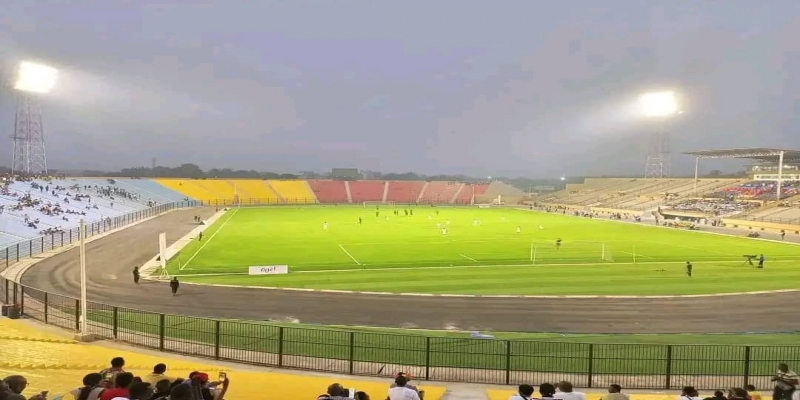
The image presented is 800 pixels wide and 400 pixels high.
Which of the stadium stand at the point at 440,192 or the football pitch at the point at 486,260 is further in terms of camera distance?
the stadium stand at the point at 440,192

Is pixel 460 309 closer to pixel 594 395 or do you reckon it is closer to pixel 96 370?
pixel 594 395

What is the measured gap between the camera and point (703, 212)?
7981cm

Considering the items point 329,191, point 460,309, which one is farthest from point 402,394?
point 329,191

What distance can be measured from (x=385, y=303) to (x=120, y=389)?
54.5ft

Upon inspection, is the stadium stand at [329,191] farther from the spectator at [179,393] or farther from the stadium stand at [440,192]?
the spectator at [179,393]

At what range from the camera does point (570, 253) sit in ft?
133

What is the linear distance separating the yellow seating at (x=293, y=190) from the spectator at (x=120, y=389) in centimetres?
12067

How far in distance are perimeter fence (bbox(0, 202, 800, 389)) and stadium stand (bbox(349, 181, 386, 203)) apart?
121832 millimetres

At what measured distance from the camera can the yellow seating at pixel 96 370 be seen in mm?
10156

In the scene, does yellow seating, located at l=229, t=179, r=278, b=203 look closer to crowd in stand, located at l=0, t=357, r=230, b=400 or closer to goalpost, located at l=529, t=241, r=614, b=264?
goalpost, located at l=529, t=241, r=614, b=264

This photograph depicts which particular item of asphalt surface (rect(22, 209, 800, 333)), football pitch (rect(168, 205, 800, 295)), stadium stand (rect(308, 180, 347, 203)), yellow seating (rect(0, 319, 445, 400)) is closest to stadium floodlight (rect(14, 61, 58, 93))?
football pitch (rect(168, 205, 800, 295))

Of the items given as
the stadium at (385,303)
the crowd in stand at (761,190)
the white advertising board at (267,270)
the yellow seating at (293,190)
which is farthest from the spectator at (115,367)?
the yellow seating at (293,190)

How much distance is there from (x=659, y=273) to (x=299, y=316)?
23175mm

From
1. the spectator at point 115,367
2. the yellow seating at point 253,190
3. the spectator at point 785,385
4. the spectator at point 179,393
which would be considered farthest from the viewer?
the yellow seating at point 253,190
